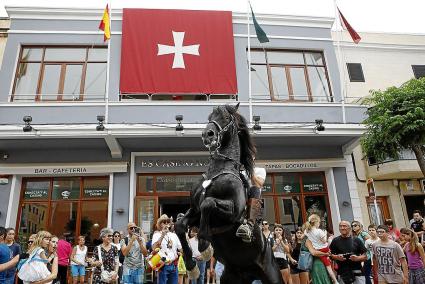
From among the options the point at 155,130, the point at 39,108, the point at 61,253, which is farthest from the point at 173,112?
the point at 61,253

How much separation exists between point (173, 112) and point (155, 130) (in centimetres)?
109

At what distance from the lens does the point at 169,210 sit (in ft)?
42.9

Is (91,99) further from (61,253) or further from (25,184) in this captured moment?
(61,253)

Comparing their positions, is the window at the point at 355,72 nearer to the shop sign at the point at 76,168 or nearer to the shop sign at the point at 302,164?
the shop sign at the point at 302,164

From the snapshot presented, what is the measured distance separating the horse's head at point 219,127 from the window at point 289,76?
10.0 meters

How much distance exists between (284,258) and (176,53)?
8.21m

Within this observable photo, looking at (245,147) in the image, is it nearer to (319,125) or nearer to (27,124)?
(319,125)

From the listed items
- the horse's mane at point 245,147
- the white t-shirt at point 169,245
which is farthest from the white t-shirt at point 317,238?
the horse's mane at point 245,147

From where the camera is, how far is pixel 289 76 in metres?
14.4

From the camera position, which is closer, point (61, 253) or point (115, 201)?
point (61, 253)

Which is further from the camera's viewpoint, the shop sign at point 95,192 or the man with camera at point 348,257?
the shop sign at point 95,192

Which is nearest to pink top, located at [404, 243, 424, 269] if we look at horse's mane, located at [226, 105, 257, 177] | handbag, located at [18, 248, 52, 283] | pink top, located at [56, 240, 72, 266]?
horse's mane, located at [226, 105, 257, 177]

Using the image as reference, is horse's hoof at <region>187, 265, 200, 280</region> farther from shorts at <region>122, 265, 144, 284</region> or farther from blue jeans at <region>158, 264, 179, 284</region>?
shorts at <region>122, 265, 144, 284</region>

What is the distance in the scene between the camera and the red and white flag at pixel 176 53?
42.3ft
